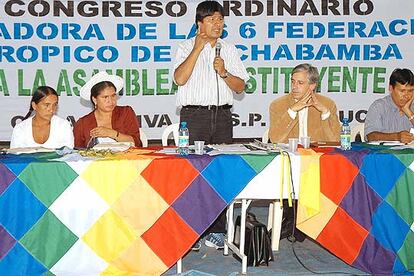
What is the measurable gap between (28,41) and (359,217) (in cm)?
305

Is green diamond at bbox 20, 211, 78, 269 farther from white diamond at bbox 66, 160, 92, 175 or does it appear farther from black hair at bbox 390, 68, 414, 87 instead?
black hair at bbox 390, 68, 414, 87

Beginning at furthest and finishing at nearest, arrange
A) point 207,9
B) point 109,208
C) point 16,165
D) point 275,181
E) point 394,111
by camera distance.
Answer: point 394,111 → point 207,9 → point 275,181 → point 109,208 → point 16,165

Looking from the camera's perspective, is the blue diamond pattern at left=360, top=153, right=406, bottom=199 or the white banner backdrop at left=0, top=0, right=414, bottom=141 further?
the white banner backdrop at left=0, top=0, right=414, bottom=141

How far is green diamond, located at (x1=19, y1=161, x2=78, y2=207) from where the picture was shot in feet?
12.5

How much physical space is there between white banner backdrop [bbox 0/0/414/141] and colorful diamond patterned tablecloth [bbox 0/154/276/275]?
7.22 ft

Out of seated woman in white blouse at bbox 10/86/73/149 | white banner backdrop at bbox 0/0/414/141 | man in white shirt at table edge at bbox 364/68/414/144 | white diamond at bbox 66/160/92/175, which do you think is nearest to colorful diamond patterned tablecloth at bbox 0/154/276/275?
white diamond at bbox 66/160/92/175

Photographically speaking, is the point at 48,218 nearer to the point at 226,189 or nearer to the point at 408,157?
the point at 226,189

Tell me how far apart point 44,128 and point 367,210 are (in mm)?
1841

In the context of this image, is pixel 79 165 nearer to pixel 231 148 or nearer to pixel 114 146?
pixel 114 146

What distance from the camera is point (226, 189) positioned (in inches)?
157

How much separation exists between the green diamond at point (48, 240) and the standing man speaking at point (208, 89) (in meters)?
1.02

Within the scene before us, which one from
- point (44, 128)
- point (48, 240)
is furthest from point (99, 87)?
point (48, 240)

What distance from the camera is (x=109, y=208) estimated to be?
390 cm

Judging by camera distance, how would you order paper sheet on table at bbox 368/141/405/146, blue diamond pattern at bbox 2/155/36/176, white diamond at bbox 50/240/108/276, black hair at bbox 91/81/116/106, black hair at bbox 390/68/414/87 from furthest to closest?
black hair at bbox 390/68/414/87 → black hair at bbox 91/81/116/106 → paper sheet on table at bbox 368/141/405/146 → white diamond at bbox 50/240/108/276 → blue diamond pattern at bbox 2/155/36/176
